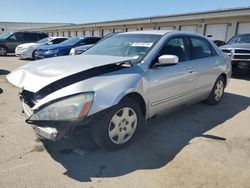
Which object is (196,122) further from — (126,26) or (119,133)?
(126,26)

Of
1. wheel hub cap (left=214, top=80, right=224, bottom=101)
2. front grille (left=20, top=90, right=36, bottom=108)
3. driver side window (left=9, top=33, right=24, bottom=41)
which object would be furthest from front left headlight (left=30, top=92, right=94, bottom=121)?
driver side window (left=9, top=33, right=24, bottom=41)

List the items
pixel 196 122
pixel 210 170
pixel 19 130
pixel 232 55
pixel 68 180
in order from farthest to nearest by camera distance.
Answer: pixel 232 55, pixel 196 122, pixel 19 130, pixel 210 170, pixel 68 180

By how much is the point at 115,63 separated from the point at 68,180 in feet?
5.15

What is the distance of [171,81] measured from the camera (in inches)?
155

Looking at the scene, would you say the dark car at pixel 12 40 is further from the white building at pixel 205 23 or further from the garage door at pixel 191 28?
the garage door at pixel 191 28

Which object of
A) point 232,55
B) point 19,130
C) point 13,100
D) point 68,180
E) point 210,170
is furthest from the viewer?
point 232,55

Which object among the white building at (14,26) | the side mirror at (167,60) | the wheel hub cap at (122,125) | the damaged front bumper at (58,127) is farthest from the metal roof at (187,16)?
the white building at (14,26)

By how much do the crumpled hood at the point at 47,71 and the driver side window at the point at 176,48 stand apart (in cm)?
99

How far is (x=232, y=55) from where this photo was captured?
9352mm

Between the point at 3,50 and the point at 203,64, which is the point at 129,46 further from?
the point at 3,50

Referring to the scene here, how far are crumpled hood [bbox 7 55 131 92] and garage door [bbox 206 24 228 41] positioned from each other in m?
20.2

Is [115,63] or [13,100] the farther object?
[13,100]

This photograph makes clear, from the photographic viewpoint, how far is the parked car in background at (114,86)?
2.76m

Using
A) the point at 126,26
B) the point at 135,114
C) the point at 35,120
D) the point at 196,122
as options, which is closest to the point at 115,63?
the point at 135,114
